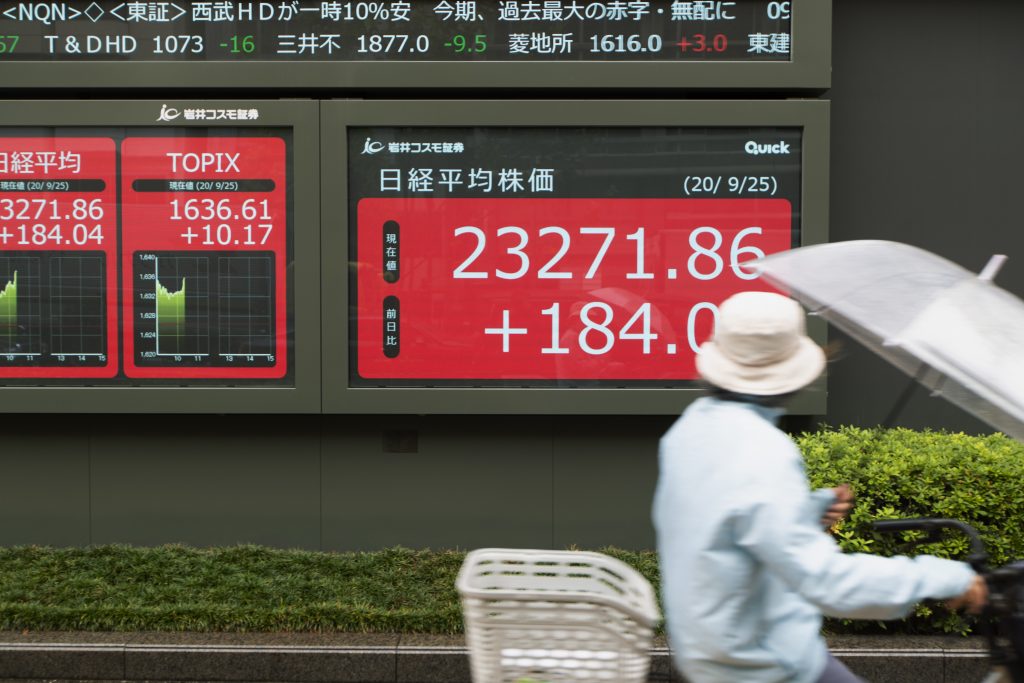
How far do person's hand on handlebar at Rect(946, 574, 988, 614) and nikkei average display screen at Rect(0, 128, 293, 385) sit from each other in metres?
4.98

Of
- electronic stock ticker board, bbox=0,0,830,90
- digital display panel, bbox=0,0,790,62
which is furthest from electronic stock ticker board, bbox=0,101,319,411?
digital display panel, bbox=0,0,790,62

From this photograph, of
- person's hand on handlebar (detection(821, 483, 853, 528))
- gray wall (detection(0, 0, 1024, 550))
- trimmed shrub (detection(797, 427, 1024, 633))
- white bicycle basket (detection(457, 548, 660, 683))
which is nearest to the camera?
white bicycle basket (detection(457, 548, 660, 683))

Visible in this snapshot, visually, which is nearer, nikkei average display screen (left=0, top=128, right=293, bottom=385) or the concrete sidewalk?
the concrete sidewalk

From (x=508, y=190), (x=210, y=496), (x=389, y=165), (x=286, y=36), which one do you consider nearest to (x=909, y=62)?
(x=508, y=190)

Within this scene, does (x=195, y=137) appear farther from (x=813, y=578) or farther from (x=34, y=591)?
(x=813, y=578)

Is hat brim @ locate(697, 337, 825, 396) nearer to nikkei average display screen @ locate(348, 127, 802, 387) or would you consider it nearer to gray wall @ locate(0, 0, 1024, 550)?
nikkei average display screen @ locate(348, 127, 802, 387)

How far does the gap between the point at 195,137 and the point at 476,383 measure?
7.22 feet

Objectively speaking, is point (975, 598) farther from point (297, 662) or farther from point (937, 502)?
point (297, 662)

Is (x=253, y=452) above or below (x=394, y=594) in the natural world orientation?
above

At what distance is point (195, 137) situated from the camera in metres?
6.88

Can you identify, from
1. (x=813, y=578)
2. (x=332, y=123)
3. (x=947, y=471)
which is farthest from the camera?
(x=332, y=123)

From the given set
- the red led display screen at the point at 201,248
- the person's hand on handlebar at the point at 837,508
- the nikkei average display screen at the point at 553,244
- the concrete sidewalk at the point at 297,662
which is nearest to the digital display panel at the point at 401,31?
the nikkei average display screen at the point at 553,244

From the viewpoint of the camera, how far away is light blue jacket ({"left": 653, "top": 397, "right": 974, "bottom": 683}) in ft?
7.37

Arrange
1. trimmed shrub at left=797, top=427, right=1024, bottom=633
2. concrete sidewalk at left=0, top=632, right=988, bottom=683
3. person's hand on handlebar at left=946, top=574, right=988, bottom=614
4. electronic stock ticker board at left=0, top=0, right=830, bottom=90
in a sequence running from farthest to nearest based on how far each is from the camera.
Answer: electronic stock ticker board at left=0, top=0, right=830, bottom=90
trimmed shrub at left=797, top=427, right=1024, bottom=633
concrete sidewalk at left=0, top=632, right=988, bottom=683
person's hand on handlebar at left=946, top=574, right=988, bottom=614
